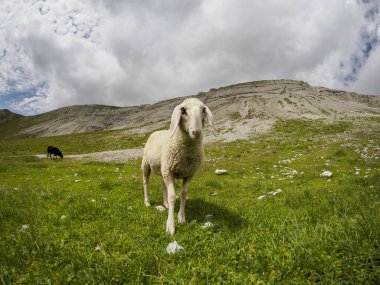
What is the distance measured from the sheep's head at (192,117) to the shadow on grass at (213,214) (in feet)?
8.20

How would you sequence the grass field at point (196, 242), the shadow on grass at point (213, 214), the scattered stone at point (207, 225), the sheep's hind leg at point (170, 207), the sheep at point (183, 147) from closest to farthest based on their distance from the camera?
the grass field at point (196, 242), the sheep's hind leg at point (170, 207), the scattered stone at point (207, 225), the sheep at point (183, 147), the shadow on grass at point (213, 214)

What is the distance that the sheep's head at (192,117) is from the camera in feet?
25.3

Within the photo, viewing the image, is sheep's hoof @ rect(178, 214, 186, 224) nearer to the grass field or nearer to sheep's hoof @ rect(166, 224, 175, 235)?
the grass field

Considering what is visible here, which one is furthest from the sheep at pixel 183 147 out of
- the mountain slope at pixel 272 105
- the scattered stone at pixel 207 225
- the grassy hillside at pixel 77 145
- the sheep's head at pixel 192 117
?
the mountain slope at pixel 272 105

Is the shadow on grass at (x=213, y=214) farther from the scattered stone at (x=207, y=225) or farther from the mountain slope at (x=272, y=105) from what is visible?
the mountain slope at (x=272, y=105)

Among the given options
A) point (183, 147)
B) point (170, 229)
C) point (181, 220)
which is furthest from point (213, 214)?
point (183, 147)

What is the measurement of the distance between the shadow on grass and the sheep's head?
2500 millimetres

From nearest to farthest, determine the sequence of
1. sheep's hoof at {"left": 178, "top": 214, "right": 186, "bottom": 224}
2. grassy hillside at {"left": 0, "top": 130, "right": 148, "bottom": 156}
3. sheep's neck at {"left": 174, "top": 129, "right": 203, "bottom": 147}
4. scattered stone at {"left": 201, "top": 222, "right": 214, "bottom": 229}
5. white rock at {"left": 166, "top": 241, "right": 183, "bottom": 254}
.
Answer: white rock at {"left": 166, "top": 241, "right": 183, "bottom": 254} → scattered stone at {"left": 201, "top": 222, "right": 214, "bottom": 229} → sheep's hoof at {"left": 178, "top": 214, "right": 186, "bottom": 224} → sheep's neck at {"left": 174, "top": 129, "right": 203, "bottom": 147} → grassy hillside at {"left": 0, "top": 130, "right": 148, "bottom": 156}

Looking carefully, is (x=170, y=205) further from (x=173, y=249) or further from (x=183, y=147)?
(x=173, y=249)

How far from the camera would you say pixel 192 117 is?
25.6 feet

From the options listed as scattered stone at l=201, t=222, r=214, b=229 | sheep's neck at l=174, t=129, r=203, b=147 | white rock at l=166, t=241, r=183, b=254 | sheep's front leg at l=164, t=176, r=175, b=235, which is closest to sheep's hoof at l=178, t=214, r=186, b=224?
sheep's front leg at l=164, t=176, r=175, b=235

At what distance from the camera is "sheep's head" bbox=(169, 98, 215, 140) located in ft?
25.3

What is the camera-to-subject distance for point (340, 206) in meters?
8.27

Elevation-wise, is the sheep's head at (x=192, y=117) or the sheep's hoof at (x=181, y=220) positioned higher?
the sheep's head at (x=192, y=117)
